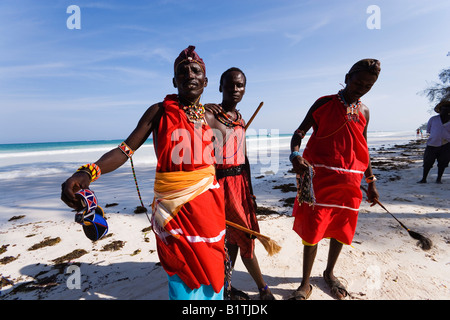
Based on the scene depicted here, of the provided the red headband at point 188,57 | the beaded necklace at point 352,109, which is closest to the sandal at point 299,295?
the beaded necklace at point 352,109

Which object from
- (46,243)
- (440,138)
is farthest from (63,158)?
(440,138)

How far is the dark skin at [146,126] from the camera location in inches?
46.4

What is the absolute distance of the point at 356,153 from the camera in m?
2.35

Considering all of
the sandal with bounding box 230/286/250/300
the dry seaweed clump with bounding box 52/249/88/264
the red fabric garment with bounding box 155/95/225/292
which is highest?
the red fabric garment with bounding box 155/95/225/292

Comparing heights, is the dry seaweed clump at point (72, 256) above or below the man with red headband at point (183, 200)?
below

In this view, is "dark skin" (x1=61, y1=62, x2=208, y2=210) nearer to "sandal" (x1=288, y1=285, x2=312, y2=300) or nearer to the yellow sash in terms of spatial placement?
the yellow sash

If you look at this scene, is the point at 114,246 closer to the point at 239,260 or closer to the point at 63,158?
the point at 239,260

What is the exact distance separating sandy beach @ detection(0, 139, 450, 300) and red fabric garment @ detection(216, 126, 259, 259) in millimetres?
803

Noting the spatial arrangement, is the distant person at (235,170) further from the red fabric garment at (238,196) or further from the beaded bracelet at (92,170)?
the beaded bracelet at (92,170)

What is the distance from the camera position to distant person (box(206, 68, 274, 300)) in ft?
6.99

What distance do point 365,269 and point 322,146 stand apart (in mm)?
1939

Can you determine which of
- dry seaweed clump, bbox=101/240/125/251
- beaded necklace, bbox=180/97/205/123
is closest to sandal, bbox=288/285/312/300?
beaded necklace, bbox=180/97/205/123

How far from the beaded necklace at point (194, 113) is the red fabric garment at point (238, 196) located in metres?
0.49

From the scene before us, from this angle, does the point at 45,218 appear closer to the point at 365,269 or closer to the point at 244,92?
the point at 244,92
